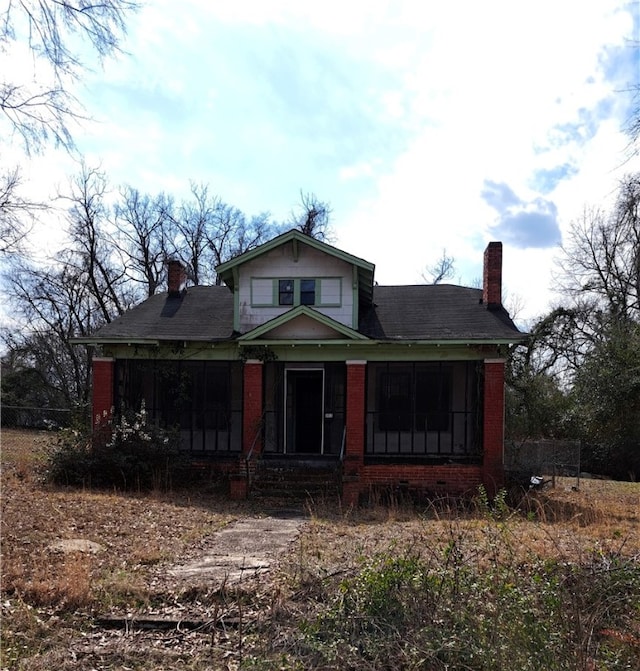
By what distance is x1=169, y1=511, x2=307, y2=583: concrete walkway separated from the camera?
21.9 ft

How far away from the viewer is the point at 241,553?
304 inches

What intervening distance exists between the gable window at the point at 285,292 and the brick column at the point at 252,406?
1961 mm

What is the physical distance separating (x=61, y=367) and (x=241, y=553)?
103ft

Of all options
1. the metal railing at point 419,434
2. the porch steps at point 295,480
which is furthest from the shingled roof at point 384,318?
the porch steps at point 295,480

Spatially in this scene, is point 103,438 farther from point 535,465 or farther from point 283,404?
point 535,465

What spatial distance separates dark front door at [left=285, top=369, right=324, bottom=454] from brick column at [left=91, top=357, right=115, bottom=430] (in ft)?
15.4

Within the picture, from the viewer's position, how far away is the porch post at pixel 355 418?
1310cm

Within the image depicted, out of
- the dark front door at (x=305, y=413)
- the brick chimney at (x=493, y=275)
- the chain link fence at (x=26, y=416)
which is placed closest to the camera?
the brick chimney at (x=493, y=275)

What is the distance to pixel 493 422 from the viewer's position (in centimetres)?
1347

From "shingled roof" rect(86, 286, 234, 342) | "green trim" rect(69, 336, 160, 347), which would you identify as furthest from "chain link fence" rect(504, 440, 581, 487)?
"green trim" rect(69, 336, 160, 347)

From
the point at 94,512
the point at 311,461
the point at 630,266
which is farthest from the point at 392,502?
the point at 630,266

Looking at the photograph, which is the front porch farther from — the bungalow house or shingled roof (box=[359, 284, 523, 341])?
shingled roof (box=[359, 284, 523, 341])

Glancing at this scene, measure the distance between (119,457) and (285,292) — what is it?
5.80 meters

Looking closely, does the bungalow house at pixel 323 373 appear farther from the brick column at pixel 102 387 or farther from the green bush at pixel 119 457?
the green bush at pixel 119 457
